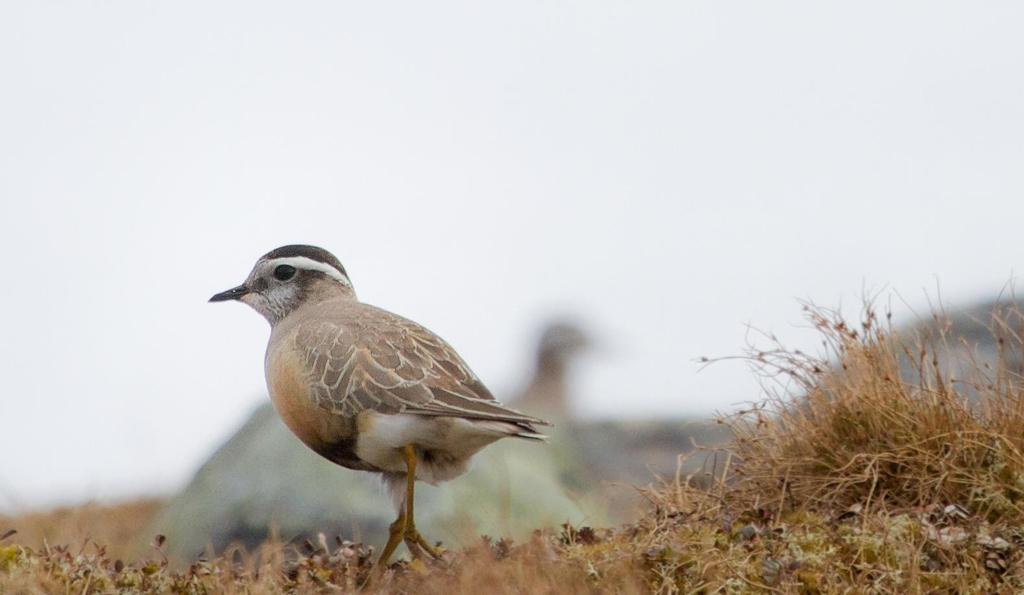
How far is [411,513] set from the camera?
24.6ft

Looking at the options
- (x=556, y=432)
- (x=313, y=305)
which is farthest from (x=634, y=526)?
(x=556, y=432)

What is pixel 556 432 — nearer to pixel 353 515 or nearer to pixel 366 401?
pixel 353 515

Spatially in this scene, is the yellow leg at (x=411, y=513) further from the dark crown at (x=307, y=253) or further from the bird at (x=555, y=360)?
the bird at (x=555, y=360)

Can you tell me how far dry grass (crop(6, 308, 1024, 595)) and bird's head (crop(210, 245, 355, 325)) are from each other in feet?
6.07

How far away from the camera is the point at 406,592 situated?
6.70 meters

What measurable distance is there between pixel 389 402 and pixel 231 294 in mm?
2137

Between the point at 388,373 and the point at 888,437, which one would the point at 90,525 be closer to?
the point at 388,373

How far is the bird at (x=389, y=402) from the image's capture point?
7.41m

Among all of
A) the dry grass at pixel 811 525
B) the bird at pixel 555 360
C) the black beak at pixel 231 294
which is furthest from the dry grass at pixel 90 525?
the bird at pixel 555 360

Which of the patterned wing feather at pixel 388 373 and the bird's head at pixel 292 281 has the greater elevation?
the bird's head at pixel 292 281

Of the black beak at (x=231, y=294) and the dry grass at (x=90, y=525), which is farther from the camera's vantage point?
the dry grass at (x=90, y=525)

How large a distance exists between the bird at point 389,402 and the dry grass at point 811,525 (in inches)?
22.0

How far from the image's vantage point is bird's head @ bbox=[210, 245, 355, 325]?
8.88 m

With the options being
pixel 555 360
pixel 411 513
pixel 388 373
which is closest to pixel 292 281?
pixel 388 373
